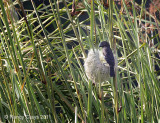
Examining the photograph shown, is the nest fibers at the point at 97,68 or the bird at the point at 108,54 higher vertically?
the bird at the point at 108,54

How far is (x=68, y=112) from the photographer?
3.04ft

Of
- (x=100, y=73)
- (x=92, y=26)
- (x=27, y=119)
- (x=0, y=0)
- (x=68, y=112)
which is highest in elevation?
(x=0, y=0)

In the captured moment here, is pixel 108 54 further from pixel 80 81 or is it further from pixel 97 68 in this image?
pixel 80 81

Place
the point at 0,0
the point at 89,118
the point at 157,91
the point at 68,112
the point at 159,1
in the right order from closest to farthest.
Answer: the point at 0,0 → the point at 89,118 → the point at 157,91 → the point at 68,112 → the point at 159,1

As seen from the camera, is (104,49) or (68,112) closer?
(104,49)

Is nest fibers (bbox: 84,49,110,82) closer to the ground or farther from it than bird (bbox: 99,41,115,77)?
closer to the ground

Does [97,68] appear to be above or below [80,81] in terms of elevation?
above

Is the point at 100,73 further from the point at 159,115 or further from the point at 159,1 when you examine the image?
the point at 159,1

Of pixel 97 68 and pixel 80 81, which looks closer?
pixel 97 68

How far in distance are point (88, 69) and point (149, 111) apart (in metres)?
0.31

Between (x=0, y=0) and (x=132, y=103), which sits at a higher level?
(x=0, y=0)

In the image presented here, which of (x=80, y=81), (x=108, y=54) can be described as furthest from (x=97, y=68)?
(x=80, y=81)

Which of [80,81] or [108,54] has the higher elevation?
[108,54]

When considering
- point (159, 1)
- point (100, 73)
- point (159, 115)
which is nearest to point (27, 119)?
point (100, 73)
